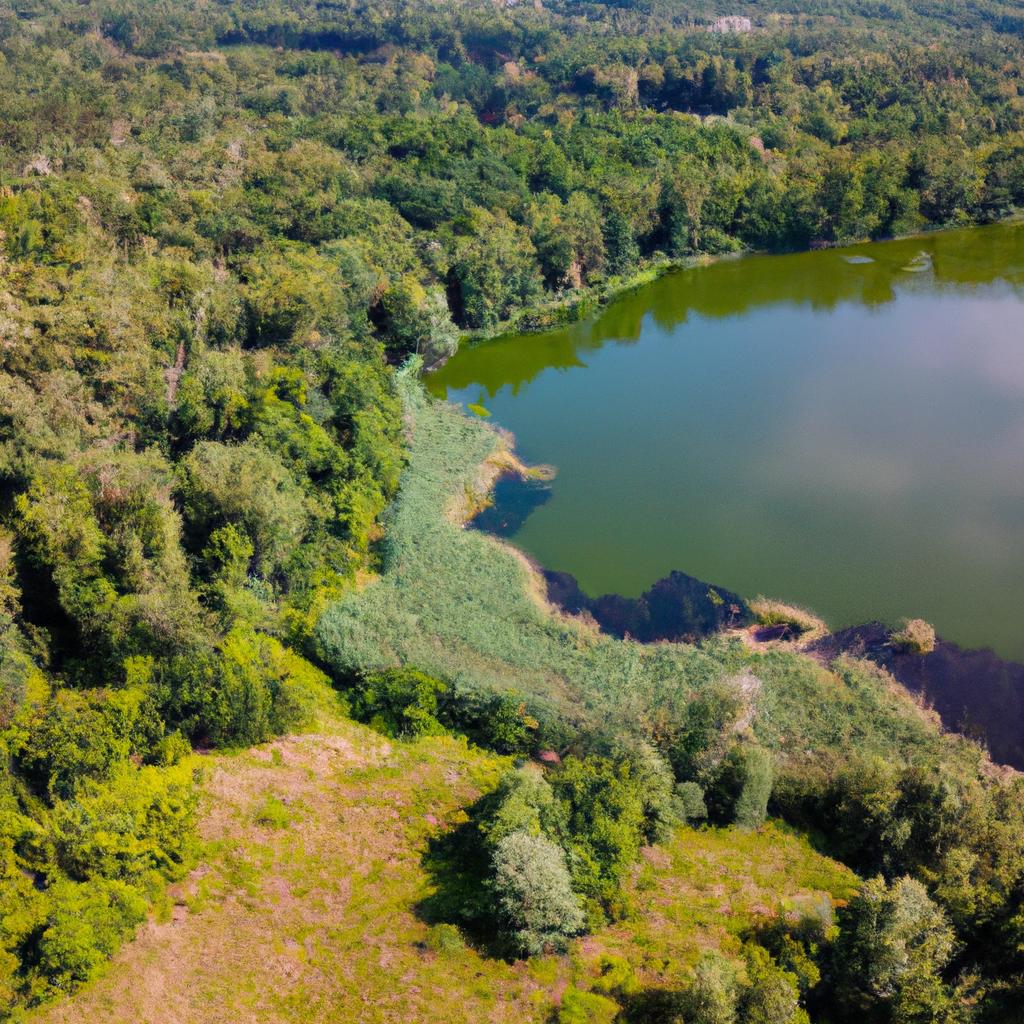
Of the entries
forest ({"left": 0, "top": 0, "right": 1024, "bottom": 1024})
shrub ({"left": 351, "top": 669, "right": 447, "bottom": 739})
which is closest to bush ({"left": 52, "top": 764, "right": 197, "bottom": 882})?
forest ({"left": 0, "top": 0, "right": 1024, "bottom": 1024})

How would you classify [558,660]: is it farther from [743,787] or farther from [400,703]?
[743,787]

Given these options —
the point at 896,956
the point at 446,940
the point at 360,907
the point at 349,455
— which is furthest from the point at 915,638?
Result: the point at 349,455

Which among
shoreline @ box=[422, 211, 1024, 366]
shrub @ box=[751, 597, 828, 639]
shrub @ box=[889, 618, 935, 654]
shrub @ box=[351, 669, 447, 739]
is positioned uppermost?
shoreline @ box=[422, 211, 1024, 366]

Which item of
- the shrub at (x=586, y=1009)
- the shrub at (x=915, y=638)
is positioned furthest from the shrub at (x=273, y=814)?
the shrub at (x=915, y=638)

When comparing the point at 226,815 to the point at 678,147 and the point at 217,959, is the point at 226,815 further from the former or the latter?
the point at 678,147

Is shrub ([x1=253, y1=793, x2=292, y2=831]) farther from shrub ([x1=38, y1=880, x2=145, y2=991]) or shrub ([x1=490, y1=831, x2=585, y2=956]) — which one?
shrub ([x1=490, y1=831, x2=585, y2=956])

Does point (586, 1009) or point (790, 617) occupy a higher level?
point (790, 617)
